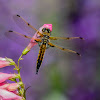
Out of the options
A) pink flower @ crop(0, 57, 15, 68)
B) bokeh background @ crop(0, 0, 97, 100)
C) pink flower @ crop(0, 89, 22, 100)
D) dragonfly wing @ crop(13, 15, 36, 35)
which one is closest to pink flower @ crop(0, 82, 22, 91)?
pink flower @ crop(0, 89, 22, 100)

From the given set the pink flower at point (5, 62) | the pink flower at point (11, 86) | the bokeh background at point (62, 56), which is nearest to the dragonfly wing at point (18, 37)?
the pink flower at point (5, 62)

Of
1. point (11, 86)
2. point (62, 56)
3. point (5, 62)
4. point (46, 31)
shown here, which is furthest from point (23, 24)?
point (62, 56)

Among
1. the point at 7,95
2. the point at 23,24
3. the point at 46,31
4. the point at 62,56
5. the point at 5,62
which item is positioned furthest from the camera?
the point at 62,56

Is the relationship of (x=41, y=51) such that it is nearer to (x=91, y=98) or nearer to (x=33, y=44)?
(x=33, y=44)

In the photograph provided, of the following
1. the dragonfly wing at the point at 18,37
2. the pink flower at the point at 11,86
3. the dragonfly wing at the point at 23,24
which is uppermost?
the dragonfly wing at the point at 23,24

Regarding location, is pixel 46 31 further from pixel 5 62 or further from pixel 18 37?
pixel 5 62

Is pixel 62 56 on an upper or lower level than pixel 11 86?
upper

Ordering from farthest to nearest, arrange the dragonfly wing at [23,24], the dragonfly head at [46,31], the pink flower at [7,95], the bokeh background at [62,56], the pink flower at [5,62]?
the bokeh background at [62,56] < the dragonfly wing at [23,24] < the dragonfly head at [46,31] < the pink flower at [5,62] < the pink flower at [7,95]

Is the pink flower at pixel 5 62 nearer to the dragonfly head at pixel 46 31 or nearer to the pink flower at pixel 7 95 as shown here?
the pink flower at pixel 7 95

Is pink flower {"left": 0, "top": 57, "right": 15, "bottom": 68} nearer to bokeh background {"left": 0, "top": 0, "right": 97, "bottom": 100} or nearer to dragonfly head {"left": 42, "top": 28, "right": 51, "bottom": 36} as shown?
dragonfly head {"left": 42, "top": 28, "right": 51, "bottom": 36}
